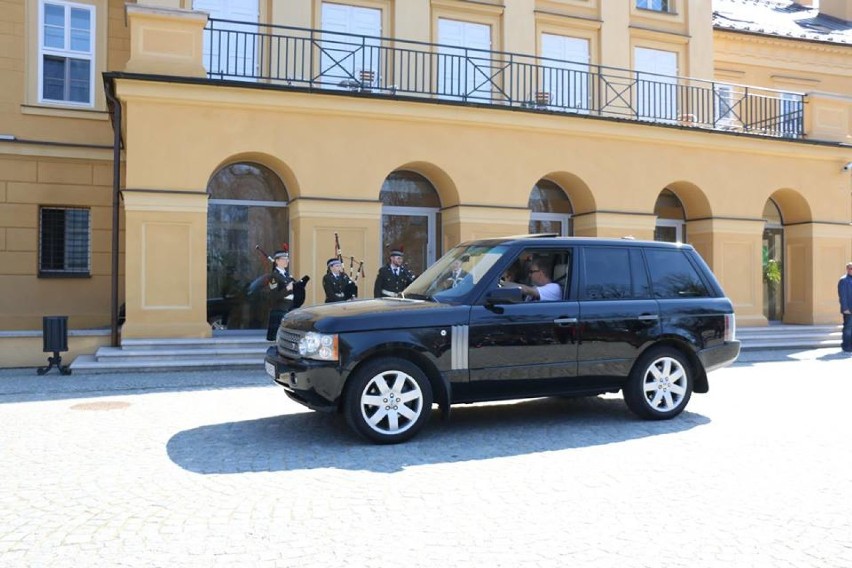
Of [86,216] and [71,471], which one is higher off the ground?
[86,216]

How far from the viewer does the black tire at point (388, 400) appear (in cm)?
655

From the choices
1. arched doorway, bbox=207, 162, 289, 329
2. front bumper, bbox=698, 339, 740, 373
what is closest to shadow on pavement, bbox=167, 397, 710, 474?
front bumper, bbox=698, 339, 740, 373

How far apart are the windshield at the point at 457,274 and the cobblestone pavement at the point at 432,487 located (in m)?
1.34

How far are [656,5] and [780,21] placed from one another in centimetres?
793

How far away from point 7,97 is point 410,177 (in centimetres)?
903

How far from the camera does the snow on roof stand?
23.8 metres

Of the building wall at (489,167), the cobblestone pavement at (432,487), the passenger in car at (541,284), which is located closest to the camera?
the cobblestone pavement at (432,487)

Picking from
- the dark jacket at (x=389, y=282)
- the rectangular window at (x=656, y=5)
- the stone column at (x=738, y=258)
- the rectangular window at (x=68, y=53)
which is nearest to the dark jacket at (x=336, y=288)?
the dark jacket at (x=389, y=282)

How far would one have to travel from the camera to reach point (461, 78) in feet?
58.5

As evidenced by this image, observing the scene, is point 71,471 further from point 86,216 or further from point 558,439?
point 86,216

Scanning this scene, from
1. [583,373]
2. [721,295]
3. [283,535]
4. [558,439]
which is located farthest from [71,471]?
[721,295]

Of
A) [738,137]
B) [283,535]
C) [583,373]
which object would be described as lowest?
[283,535]

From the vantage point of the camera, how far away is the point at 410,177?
16.2m

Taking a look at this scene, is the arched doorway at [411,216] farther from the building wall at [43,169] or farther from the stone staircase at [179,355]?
the building wall at [43,169]
